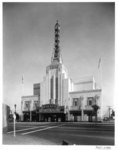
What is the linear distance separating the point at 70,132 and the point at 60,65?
136 cm

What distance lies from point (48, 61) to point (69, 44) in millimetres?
544

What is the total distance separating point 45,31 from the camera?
3357 mm

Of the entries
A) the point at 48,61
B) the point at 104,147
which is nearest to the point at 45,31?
the point at 48,61

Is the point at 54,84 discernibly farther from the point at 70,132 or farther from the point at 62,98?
the point at 70,132

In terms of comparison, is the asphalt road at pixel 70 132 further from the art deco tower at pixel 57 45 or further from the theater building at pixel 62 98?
the art deco tower at pixel 57 45

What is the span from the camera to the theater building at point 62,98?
3.56 metres

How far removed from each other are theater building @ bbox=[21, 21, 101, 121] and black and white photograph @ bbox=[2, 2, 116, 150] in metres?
0.02

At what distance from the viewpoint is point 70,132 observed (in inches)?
125

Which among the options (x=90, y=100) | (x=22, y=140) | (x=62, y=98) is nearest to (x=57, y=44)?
(x=62, y=98)

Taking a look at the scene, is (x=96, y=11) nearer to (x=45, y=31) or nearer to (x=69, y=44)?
(x=69, y=44)

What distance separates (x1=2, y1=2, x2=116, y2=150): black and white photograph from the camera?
307 cm

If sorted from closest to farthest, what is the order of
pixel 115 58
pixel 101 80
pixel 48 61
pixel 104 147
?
pixel 104 147
pixel 115 58
pixel 101 80
pixel 48 61

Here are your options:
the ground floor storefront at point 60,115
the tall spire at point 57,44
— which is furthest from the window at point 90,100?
the tall spire at point 57,44

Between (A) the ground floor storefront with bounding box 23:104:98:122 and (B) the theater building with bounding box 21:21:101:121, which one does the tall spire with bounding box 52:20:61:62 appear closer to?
(B) the theater building with bounding box 21:21:101:121
